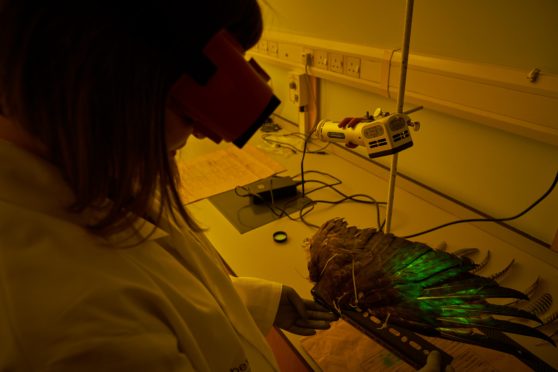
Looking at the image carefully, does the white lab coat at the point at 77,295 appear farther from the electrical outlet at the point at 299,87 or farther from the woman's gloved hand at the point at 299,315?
→ the electrical outlet at the point at 299,87

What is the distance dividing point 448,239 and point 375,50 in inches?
27.1

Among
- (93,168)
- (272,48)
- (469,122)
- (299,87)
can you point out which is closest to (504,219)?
(469,122)

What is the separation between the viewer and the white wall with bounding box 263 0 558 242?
0.91 metres

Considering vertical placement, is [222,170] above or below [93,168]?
below

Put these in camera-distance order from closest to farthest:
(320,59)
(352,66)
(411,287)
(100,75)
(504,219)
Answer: (100,75) → (411,287) → (504,219) → (352,66) → (320,59)

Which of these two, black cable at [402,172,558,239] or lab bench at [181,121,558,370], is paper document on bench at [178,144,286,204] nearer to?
lab bench at [181,121,558,370]

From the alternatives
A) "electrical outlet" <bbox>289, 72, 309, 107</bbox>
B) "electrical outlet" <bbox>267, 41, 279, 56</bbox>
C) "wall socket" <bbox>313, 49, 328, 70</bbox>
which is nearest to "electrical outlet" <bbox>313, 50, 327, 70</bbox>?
"wall socket" <bbox>313, 49, 328, 70</bbox>

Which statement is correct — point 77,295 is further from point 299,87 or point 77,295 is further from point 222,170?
point 299,87

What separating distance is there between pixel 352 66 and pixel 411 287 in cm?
90

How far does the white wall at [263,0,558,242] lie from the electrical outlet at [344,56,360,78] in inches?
3.2

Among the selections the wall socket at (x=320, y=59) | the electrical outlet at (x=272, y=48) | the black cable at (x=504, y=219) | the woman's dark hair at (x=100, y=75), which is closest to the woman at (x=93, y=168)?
the woman's dark hair at (x=100, y=75)

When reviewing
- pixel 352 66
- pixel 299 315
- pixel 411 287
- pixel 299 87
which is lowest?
pixel 299 315

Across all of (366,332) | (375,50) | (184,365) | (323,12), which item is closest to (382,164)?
(375,50)

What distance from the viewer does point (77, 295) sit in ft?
1.35
